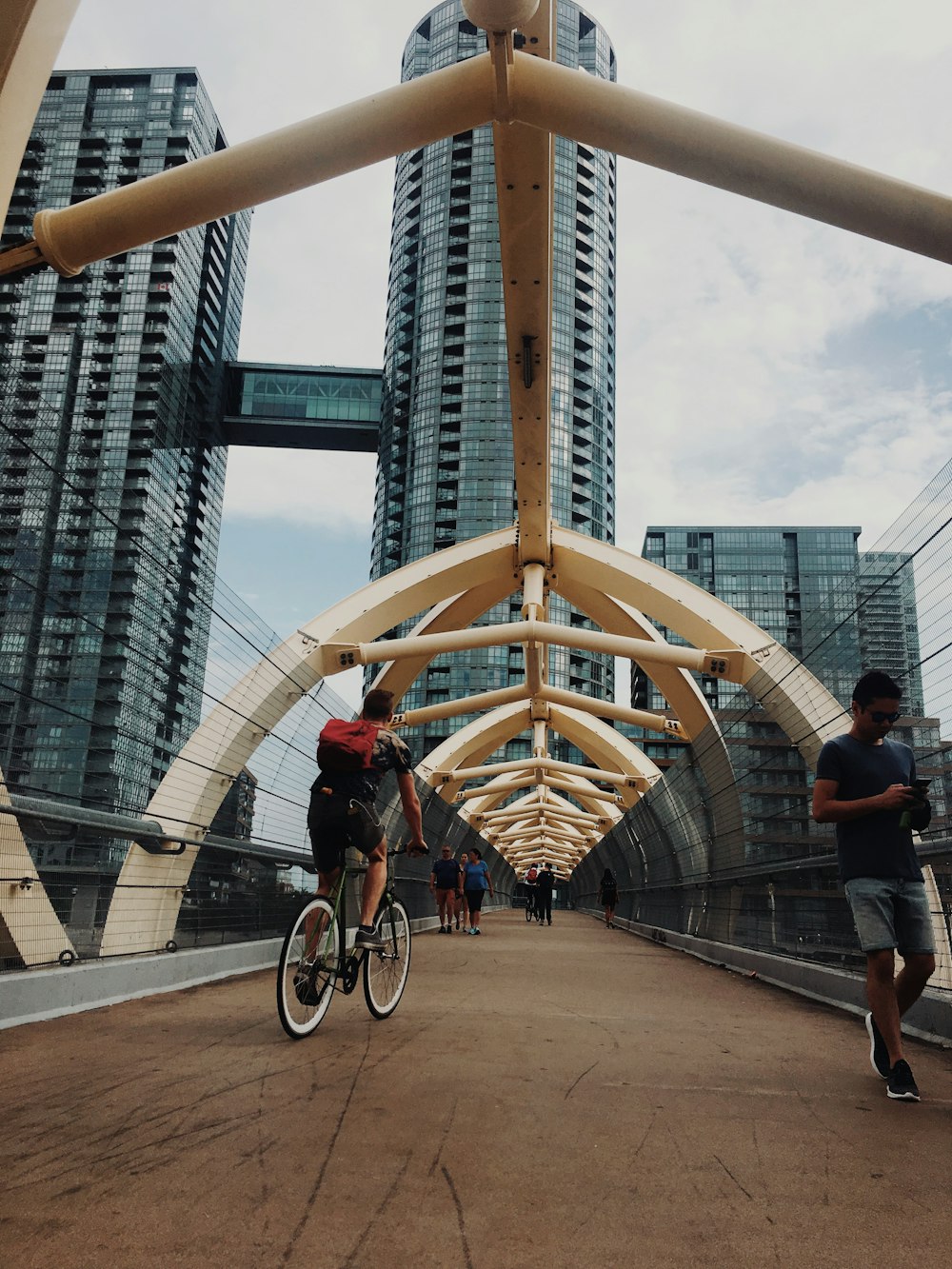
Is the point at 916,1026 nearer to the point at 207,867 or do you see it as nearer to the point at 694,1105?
the point at 694,1105

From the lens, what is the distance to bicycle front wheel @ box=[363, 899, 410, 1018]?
5469mm

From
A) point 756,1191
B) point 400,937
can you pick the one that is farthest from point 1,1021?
point 756,1191

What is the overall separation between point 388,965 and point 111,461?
95321mm

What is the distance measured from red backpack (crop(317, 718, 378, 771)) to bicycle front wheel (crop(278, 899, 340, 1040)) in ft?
2.20

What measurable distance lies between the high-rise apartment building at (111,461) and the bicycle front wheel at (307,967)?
1.70 meters

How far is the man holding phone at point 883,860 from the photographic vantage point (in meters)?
4.09

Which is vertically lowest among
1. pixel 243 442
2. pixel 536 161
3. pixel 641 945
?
pixel 641 945

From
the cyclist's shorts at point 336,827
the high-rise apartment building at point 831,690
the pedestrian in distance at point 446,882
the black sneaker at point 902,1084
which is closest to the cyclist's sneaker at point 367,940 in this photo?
the cyclist's shorts at point 336,827

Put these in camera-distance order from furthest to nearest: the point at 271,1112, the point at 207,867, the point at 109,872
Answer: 1. the point at 207,867
2. the point at 109,872
3. the point at 271,1112

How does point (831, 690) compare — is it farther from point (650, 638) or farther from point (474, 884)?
point (474, 884)

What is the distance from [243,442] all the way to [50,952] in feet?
333

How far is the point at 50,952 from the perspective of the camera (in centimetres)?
584

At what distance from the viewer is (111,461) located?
93625mm

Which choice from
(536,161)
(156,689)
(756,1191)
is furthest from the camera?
(536,161)
